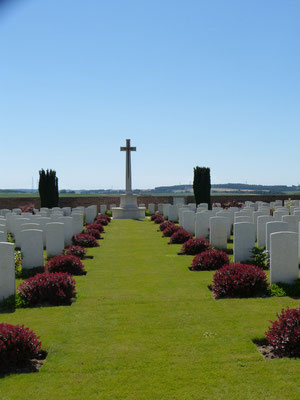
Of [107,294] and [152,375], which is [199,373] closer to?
[152,375]

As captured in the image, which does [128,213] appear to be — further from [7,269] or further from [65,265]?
[7,269]

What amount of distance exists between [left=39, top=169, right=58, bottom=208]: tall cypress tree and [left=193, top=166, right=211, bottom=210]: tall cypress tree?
37.2 ft

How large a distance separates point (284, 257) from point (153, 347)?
14.9 feet

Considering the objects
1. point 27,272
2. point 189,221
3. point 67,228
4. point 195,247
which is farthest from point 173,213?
point 27,272

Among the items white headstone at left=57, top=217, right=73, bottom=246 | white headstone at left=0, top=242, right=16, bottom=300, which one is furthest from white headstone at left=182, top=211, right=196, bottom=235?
white headstone at left=0, top=242, right=16, bottom=300

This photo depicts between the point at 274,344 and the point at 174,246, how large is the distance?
34.7ft

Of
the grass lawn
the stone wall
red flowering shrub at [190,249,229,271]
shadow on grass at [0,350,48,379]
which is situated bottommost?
shadow on grass at [0,350,48,379]

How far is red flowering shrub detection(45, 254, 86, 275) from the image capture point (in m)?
11.0

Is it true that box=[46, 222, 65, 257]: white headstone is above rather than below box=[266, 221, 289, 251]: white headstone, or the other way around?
below

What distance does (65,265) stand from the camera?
11.2m

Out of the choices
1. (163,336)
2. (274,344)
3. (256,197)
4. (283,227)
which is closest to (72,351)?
(163,336)

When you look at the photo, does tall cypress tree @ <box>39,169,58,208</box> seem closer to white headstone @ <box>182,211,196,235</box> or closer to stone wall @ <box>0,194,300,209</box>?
stone wall @ <box>0,194,300,209</box>

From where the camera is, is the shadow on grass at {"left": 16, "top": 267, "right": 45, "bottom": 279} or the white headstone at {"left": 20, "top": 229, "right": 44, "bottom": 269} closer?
the shadow on grass at {"left": 16, "top": 267, "right": 45, "bottom": 279}

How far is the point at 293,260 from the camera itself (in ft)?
30.8
